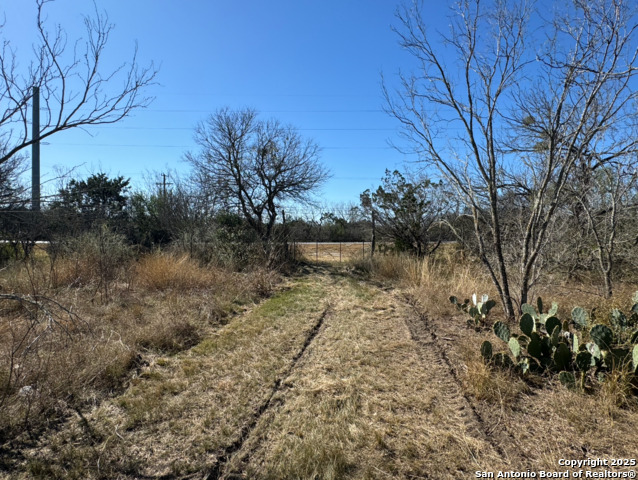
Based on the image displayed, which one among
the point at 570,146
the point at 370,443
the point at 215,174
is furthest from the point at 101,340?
the point at 215,174

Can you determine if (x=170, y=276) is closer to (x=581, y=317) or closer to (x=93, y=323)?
(x=93, y=323)

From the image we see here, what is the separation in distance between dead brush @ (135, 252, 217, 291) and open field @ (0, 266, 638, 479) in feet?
11.4

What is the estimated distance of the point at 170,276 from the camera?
7355 mm

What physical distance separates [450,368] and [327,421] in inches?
67.1

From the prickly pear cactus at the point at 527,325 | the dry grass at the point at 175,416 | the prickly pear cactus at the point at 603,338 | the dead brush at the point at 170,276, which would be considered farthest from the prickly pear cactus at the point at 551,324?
the dead brush at the point at 170,276

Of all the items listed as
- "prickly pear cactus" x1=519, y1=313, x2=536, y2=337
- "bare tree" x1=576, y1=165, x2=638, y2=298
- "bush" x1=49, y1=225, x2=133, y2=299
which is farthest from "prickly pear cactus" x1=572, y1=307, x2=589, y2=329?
"bush" x1=49, y1=225, x2=133, y2=299

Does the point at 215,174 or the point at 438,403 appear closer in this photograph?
the point at 438,403

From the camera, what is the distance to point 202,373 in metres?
3.57

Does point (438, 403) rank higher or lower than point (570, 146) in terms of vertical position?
lower

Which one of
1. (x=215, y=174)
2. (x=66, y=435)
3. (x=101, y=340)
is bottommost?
(x=66, y=435)

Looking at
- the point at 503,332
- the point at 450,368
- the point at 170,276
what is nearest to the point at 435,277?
the point at 503,332

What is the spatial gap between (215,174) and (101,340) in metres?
10.3

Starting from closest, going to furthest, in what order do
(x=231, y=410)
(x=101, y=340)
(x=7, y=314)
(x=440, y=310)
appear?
(x=231, y=410)
(x=101, y=340)
(x=7, y=314)
(x=440, y=310)

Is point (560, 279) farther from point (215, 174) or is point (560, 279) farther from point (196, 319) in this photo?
point (215, 174)
